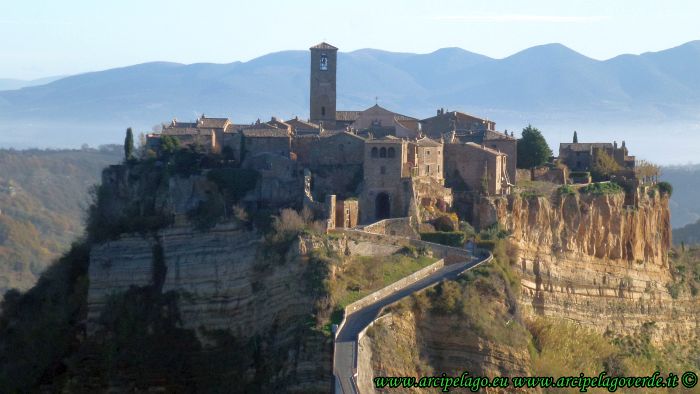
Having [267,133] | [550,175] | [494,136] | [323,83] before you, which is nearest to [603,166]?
[550,175]

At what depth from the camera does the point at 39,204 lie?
386 ft

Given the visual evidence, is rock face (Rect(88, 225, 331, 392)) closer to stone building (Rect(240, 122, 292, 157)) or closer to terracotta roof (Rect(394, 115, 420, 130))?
stone building (Rect(240, 122, 292, 157))

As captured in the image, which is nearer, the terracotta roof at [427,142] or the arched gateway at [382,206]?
the arched gateway at [382,206]

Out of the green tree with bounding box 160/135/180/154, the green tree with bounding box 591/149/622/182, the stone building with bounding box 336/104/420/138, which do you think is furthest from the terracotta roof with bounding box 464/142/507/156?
the green tree with bounding box 160/135/180/154

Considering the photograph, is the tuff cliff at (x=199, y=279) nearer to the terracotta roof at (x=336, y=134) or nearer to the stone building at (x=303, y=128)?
the terracotta roof at (x=336, y=134)

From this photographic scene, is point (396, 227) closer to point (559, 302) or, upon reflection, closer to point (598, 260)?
point (559, 302)

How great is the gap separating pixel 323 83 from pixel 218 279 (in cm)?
1566

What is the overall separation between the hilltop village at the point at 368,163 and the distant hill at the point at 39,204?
39.0 metres

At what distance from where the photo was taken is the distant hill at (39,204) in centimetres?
9200

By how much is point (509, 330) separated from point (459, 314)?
1642mm

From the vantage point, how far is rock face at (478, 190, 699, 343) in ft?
139

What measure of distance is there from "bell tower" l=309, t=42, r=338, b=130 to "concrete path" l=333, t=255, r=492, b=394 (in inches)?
616

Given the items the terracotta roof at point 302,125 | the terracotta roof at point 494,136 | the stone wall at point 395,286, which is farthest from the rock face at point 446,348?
the terracotta roof at point 302,125

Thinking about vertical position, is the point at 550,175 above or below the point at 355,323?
above
